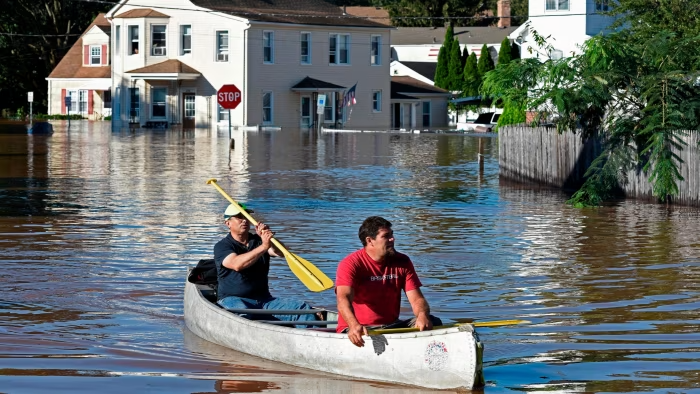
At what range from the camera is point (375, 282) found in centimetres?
1018

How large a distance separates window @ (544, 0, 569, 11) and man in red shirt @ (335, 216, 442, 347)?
1815 inches

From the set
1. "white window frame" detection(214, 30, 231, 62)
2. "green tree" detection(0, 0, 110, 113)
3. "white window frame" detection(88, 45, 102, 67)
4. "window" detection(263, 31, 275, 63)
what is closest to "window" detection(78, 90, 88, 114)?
"white window frame" detection(88, 45, 102, 67)

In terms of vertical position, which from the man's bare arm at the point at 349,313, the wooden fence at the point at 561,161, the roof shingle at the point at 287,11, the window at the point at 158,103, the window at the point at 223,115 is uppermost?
the roof shingle at the point at 287,11

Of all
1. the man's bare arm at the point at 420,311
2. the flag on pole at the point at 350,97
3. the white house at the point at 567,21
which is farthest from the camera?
the flag on pole at the point at 350,97

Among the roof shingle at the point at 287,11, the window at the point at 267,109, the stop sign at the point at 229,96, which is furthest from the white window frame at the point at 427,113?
the stop sign at the point at 229,96

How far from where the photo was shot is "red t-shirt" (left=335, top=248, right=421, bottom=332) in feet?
33.0

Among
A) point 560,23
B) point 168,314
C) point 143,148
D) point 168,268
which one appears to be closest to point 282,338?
point 168,314

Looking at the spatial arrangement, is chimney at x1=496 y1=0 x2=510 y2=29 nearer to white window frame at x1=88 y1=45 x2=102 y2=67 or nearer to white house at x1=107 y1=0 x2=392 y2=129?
white house at x1=107 y1=0 x2=392 y2=129

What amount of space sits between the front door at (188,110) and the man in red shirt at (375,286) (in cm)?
6555

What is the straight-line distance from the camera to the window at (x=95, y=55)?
87250 millimetres

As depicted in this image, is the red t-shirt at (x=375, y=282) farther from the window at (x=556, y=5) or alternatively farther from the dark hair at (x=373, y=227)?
the window at (x=556, y=5)

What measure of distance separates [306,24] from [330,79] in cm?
411

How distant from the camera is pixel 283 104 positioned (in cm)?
7469

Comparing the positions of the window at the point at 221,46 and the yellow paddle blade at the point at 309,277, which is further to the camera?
the window at the point at 221,46
